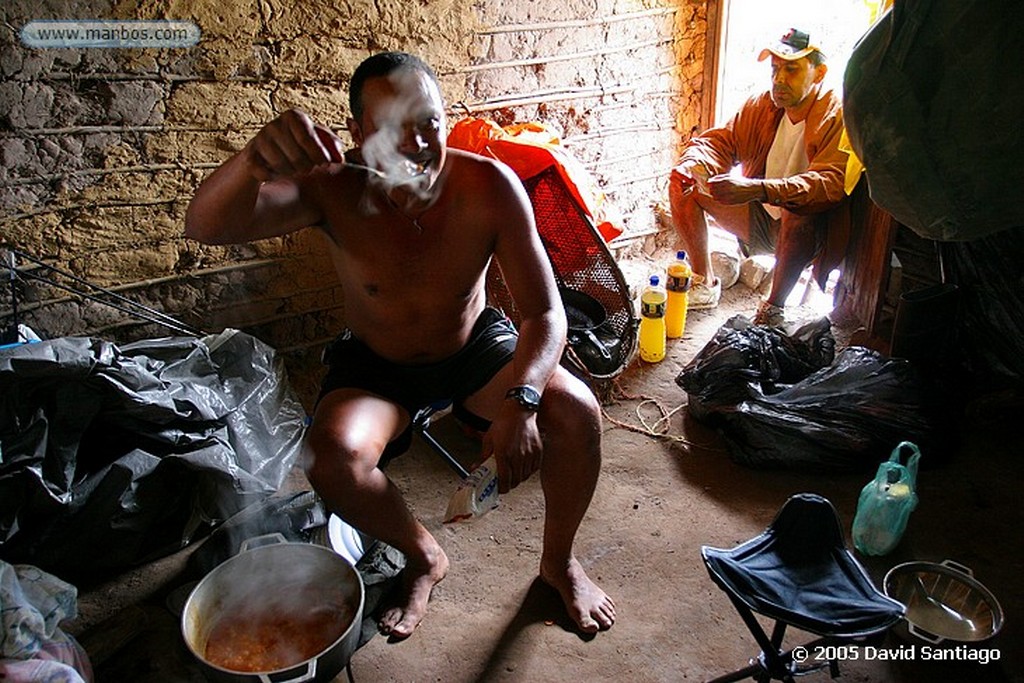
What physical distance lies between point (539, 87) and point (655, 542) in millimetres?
2596

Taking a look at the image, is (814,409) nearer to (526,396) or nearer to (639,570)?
(639,570)

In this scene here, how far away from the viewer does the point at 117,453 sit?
249 cm

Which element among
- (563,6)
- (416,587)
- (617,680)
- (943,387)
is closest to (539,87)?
(563,6)

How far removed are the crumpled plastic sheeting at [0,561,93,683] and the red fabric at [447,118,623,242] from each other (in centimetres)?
225

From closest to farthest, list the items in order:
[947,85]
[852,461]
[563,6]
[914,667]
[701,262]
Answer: [947,85]
[914,667]
[852,461]
[563,6]
[701,262]

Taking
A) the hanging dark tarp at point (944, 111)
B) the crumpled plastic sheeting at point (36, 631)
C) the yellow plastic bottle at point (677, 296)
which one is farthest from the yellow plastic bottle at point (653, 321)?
the crumpled plastic sheeting at point (36, 631)

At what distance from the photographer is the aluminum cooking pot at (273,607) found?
1932 millimetres

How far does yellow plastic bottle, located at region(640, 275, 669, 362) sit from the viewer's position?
365cm

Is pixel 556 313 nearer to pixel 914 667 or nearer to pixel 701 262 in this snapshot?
pixel 914 667

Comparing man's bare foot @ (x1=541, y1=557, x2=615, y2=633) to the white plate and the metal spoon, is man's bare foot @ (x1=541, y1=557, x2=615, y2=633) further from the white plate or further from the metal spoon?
the metal spoon

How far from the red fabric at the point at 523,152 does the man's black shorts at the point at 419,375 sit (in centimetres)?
113

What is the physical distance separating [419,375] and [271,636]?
2.85 ft

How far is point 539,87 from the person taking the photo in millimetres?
4059

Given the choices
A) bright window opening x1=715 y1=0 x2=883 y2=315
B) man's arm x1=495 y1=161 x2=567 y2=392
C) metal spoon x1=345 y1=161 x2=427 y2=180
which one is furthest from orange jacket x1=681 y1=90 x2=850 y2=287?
metal spoon x1=345 y1=161 x2=427 y2=180
